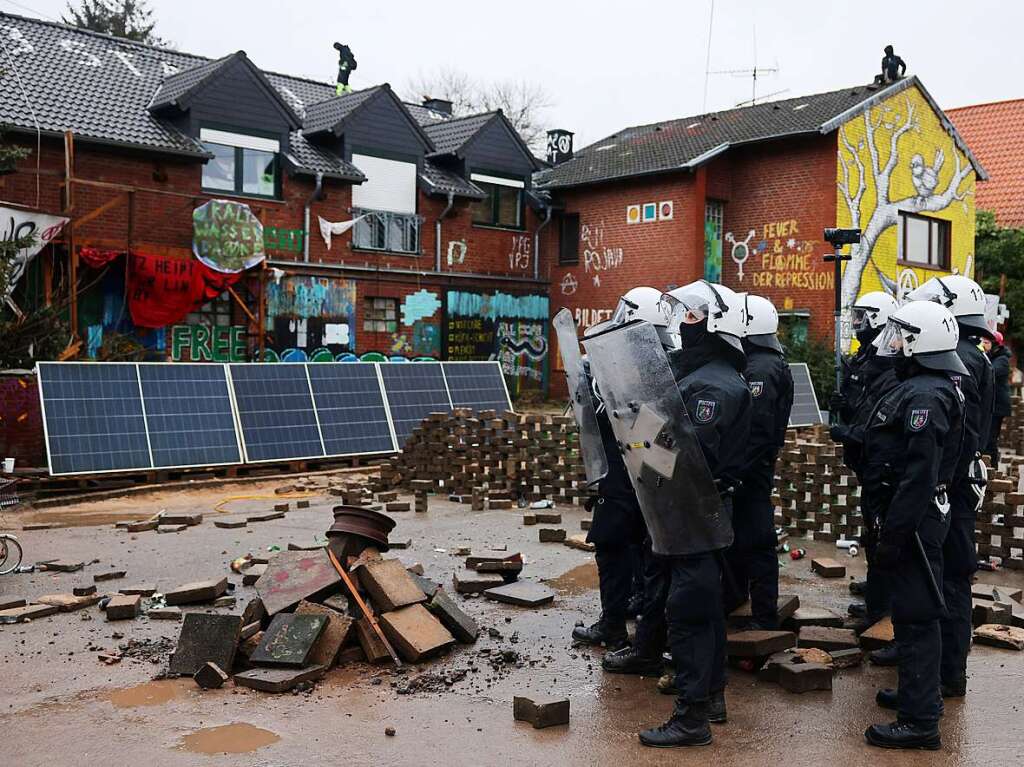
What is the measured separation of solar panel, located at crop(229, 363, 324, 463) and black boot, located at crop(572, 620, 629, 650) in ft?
29.8

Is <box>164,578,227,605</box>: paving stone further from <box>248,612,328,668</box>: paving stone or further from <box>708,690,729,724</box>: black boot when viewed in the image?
<box>708,690,729,724</box>: black boot

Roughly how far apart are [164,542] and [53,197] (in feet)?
→ 37.6

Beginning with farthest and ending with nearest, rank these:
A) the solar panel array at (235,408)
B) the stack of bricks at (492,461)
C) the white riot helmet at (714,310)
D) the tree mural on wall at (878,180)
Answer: the tree mural on wall at (878,180), the solar panel array at (235,408), the stack of bricks at (492,461), the white riot helmet at (714,310)

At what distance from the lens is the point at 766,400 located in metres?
7.01

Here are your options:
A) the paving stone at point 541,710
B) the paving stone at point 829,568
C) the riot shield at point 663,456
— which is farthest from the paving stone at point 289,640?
the paving stone at point 829,568

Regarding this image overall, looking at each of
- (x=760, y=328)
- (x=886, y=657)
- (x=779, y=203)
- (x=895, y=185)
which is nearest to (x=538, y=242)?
(x=779, y=203)

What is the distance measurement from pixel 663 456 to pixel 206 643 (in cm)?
308

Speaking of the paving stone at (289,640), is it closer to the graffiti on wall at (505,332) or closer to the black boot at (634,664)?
the black boot at (634,664)

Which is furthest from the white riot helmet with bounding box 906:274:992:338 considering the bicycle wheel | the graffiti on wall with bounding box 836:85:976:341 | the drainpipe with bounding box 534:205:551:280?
the drainpipe with bounding box 534:205:551:280

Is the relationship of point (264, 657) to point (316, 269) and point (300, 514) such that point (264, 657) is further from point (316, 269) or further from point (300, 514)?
point (316, 269)

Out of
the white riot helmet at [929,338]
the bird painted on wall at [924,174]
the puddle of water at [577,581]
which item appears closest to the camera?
the white riot helmet at [929,338]

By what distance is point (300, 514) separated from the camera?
12.2 meters

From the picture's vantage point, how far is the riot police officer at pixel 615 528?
6633 millimetres

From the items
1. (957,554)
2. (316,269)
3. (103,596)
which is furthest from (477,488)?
(316,269)
